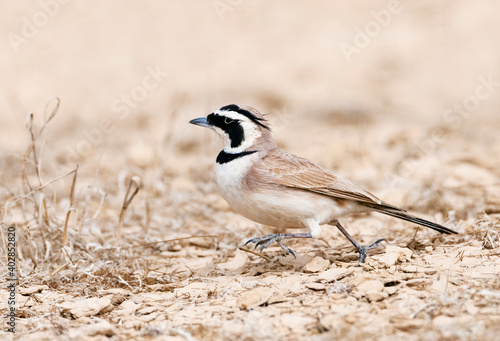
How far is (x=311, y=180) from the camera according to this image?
4.93 metres

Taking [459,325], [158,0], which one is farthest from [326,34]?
[459,325]

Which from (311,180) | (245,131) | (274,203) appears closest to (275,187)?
(274,203)

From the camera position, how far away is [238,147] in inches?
201

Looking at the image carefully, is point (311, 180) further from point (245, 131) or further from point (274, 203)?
point (245, 131)

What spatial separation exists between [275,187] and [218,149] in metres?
3.88

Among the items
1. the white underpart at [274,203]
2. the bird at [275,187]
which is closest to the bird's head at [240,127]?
the bird at [275,187]

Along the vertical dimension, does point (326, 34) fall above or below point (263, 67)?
above

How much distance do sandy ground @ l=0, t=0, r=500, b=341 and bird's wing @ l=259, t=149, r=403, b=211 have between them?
467 millimetres

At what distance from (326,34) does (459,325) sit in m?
12.1

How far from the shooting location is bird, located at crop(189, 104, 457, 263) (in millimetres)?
4781

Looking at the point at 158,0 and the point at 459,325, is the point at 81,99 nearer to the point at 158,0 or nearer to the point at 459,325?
the point at 158,0

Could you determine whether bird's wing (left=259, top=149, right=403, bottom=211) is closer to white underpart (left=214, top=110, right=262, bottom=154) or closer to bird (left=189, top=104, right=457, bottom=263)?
bird (left=189, top=104, right=457, bottom=263)

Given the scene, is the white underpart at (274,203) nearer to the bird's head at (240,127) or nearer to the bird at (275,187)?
the bird at (275,187)

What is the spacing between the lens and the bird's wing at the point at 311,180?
192 inches
